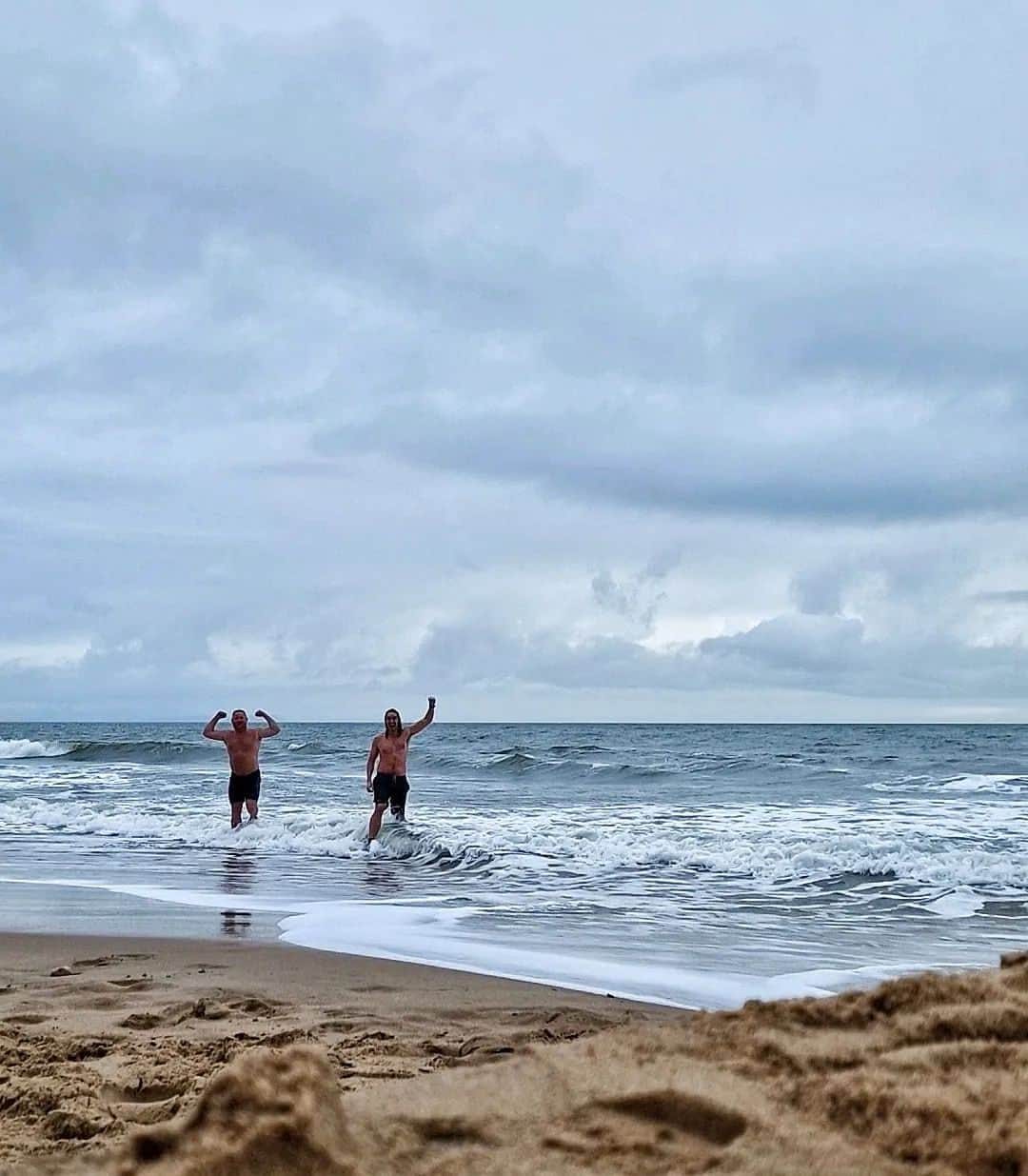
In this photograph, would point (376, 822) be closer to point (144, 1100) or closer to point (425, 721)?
point (425, 721)

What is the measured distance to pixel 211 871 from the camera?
33.4 feet

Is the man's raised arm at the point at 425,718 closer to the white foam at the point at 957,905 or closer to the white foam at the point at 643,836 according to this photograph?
the white foam at the point at 643,836

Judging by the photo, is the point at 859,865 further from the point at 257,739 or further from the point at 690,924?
the point at 257,739

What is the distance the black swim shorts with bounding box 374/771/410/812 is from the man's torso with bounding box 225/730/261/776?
6.11 feet

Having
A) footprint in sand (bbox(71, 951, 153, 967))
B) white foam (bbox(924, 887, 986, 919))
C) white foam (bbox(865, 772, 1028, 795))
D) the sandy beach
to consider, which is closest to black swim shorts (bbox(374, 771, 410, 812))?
white foam (bbox(924, 887, 986, 919))

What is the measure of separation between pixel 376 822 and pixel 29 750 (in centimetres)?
3101

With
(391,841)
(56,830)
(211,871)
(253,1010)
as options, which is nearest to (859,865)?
(391,841)

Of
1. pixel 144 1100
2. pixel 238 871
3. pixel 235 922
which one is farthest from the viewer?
pixel 238 871

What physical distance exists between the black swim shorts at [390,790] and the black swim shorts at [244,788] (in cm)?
185

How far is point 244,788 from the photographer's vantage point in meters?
13.9

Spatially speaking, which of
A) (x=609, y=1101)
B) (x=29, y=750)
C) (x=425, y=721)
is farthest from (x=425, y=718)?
(x=29, y=750)

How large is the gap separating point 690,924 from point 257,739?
27.3 feet

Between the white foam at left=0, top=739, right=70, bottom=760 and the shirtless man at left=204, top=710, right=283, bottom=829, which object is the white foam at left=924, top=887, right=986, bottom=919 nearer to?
the shirtless man at left=204, top=710, right=283, bottom=829

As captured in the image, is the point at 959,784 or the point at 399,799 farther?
the point at 959,784
